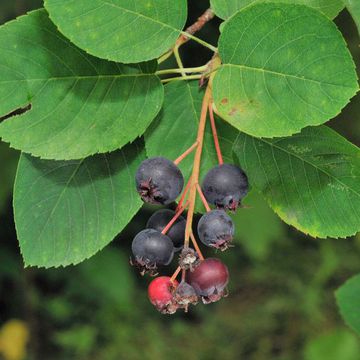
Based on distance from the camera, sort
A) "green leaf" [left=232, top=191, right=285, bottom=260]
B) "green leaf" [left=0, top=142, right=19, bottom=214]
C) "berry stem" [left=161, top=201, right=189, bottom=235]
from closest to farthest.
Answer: "berry stem" [left=161, top=201, right=189, bottom=235]
"green leaf" [left=0, top=142, right=19, bottom=214]
"green leaf" [left=232, top=191, right=285, bottom=260]

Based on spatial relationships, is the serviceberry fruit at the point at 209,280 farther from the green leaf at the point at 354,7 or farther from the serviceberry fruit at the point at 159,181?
the green leaf at the point at 354,7

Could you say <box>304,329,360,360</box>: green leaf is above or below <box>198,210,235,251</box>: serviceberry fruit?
below

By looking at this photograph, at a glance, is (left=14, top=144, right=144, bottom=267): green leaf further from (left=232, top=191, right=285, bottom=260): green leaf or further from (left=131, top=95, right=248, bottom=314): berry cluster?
(left=232, top=191, right=285, bottom=260): green leaf

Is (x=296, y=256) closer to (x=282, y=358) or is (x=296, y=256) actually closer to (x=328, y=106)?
(x=282, y=358)

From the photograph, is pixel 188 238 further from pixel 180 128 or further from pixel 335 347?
pixel 335 347

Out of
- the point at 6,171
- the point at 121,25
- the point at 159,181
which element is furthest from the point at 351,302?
the point at 6,171

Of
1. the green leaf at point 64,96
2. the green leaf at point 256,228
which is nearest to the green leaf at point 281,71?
the green leaf at point 64,96

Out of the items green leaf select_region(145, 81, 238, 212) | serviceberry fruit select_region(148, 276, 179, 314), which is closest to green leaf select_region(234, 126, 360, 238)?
green leaf select_region(145, 81, 238, 212)
